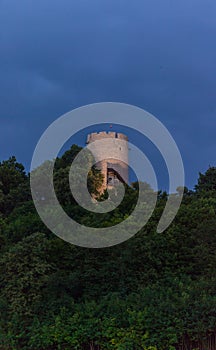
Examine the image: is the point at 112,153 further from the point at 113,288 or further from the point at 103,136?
the point at 113,288

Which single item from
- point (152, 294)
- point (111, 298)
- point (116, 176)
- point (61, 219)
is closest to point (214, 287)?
point (152, 294)

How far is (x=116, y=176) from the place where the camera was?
123ft

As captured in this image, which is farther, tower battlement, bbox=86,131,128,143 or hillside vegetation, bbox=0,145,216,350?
tower battlement, bbox=86,131,128,143

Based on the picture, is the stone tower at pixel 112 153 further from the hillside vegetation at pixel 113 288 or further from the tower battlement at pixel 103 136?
the hillside vegetation at pixel 113 288

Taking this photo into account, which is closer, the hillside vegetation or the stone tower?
the hillside vegetation

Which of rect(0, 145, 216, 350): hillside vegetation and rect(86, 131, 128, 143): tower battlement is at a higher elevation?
rect(86, 131, 128, 143): tower battlement

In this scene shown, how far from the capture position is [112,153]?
1510 inches

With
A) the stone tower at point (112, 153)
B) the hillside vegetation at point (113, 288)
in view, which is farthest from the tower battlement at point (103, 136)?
the hillside vegetation at point (113, 288)

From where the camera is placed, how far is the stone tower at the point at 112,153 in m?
37.5

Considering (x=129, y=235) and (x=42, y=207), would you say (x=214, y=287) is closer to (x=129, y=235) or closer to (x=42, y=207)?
(x=129, y=235)

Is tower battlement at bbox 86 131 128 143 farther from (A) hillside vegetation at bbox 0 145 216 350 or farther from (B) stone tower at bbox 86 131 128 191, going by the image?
(A) hillside vegetation at bbox 0 145 216 350

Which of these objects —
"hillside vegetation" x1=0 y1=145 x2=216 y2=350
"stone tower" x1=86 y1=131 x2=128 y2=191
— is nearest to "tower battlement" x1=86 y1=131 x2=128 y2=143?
"stone tower" x1=86 y1=131 x2=128 y2=191

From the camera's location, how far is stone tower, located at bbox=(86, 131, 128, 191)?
1478 inches

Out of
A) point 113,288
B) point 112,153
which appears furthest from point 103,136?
point 113,288
